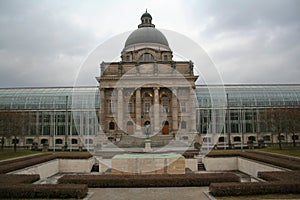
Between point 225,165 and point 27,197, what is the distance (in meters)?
26.3

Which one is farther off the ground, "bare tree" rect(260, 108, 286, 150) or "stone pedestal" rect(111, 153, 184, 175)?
"bare tree" rect(260, 108, 286, 150)

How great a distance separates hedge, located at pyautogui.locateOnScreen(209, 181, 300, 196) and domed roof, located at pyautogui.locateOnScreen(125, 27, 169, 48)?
62.4 m

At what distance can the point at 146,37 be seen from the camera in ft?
254

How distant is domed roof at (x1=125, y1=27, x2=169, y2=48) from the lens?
7688cm

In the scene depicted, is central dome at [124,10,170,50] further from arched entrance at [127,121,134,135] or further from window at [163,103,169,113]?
arched entrance at [127,121,134,135]

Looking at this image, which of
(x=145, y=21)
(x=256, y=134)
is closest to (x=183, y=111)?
(x=256, y=134)

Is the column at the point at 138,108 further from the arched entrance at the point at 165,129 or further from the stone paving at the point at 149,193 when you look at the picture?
the stone paving at the point at 149,193

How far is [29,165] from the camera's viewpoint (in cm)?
2906

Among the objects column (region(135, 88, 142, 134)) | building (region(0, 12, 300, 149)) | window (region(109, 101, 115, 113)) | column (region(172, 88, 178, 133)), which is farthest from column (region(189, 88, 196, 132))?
window (region(109, 101, 115, 113))

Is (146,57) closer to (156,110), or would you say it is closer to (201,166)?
(156,110)

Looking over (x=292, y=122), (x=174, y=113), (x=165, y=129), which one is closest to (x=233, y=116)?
(x=174, y=113)

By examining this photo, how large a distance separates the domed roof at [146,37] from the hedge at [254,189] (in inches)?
2457

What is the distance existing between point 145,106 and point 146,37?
1965 cm

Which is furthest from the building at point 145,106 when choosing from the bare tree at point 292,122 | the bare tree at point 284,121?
the bare tree at point 292,122
